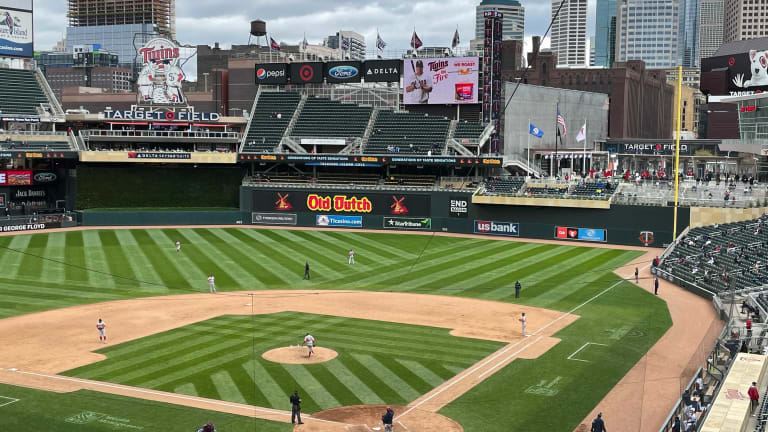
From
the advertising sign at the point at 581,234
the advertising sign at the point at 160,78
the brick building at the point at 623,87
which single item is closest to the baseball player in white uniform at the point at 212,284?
the advertising sign at the point at 581,234

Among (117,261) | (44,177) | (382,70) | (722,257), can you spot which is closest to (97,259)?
(117,261)

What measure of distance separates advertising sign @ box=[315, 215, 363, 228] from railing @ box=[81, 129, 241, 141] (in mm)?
13921

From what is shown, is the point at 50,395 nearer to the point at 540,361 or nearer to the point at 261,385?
the point at 261,385

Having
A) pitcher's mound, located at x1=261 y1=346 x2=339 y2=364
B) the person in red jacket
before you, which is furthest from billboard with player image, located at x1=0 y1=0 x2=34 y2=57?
the person in red jacket

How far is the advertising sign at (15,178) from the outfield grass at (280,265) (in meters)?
9.20

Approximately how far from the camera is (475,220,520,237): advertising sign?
6141cm

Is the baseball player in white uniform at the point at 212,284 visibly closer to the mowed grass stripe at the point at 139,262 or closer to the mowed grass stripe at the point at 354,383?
the mowed grass stripe at the point at 139,262

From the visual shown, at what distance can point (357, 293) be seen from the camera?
41.3 metres

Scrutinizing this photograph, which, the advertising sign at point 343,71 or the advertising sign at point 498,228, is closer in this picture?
the advertising sign at point 498,228

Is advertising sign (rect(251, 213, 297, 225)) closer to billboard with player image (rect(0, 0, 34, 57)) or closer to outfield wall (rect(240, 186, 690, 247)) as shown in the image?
outfield wall (rect(240, 186, 690, 247))

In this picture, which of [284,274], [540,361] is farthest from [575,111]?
[540,361]

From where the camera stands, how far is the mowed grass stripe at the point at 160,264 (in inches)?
1708

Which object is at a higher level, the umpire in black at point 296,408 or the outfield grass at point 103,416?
the umpire in black at point 296,408

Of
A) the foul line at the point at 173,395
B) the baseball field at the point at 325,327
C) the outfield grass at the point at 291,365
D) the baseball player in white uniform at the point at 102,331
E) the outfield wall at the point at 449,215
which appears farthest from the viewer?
the outfield wall at the point at 449,215
